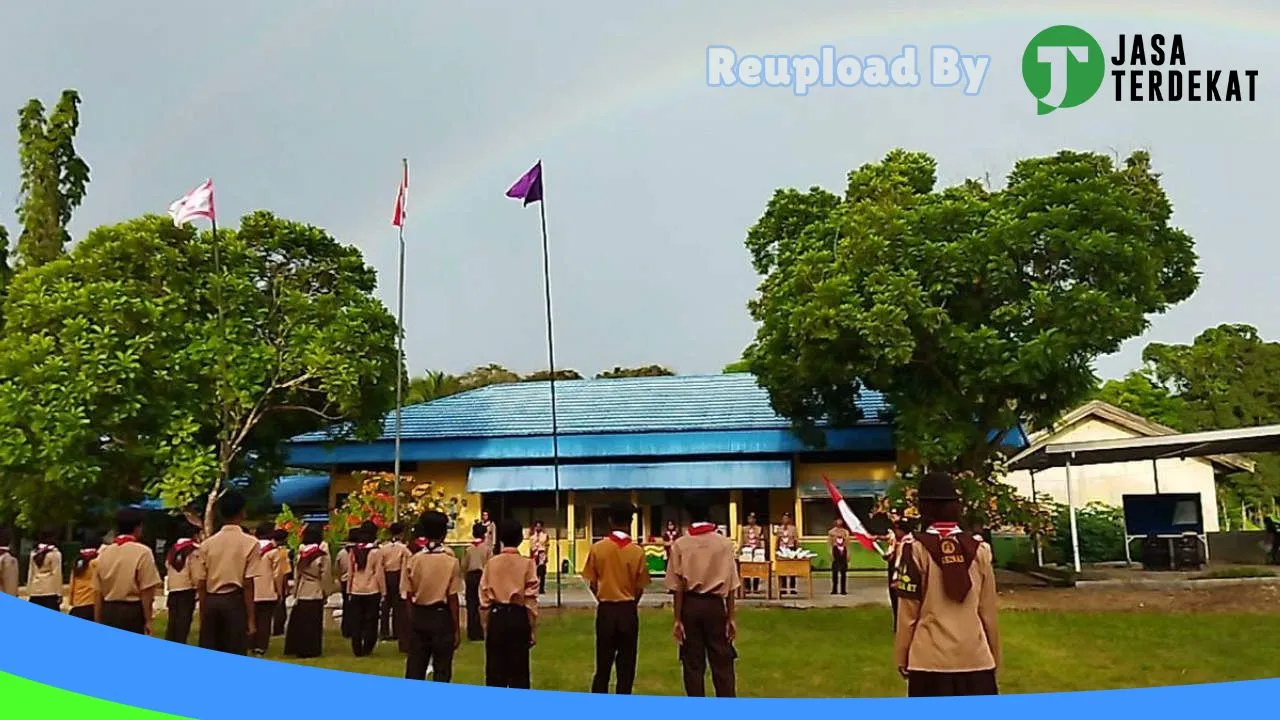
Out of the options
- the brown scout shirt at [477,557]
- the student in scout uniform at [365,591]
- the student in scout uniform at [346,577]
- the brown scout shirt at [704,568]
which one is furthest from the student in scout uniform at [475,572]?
the brown scout shirt at [704,568]

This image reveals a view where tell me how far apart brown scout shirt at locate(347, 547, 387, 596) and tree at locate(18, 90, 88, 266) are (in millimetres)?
4212

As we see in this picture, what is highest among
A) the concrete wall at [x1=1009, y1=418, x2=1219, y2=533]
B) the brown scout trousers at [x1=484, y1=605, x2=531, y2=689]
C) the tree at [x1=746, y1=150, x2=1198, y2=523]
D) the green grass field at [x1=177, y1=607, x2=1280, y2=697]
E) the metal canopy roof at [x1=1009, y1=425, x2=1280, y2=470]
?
the tree at [x1=746, y1=150, x2=1198, y2=523]

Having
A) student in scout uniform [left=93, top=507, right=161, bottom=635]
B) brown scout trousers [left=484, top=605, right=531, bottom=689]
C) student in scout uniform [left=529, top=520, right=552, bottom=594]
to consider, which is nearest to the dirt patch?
student in scout uniform [left=529, top=520, right=552, bottom=594]

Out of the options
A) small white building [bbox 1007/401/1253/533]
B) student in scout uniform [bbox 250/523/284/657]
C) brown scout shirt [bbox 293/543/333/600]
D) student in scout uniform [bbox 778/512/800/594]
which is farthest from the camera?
small white building [bbox 1007/401/1253/533]

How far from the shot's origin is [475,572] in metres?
8.09

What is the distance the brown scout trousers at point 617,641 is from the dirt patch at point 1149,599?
17.0 feet

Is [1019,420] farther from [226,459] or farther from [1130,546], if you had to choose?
[226,459]

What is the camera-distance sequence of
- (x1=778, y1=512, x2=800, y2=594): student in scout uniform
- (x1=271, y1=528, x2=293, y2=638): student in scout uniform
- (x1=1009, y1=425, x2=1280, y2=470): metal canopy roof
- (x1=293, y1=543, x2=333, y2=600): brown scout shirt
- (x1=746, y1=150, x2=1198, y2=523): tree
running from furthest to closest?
(x1=1009, y1=425, x2=1280, y2=470): metal canopy roof < (x1=746, y1=150, x2=1198, y2=523): tree < (x1=778, y1=512, x2=800, y2=594): student in scout uniform < (x1=271, y1=528, x2=293, y2=638): student in scout uniform < (x1=293, y1=543, x2=333, y2=600): brown scout shirt

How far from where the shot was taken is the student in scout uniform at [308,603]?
766cm

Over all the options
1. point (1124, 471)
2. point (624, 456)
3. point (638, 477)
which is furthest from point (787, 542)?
point (1124, 471)

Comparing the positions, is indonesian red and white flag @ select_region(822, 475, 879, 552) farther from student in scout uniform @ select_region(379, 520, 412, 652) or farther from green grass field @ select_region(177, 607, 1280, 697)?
student in scout uniform @ select_region(379, 520, 412, 652)

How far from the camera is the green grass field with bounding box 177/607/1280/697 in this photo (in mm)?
6344

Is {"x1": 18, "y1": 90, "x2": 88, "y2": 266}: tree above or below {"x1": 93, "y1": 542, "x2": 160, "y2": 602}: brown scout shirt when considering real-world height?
above

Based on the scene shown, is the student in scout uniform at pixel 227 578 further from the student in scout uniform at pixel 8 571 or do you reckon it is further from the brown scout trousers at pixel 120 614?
the student in scout uniform at pixel 8 571
